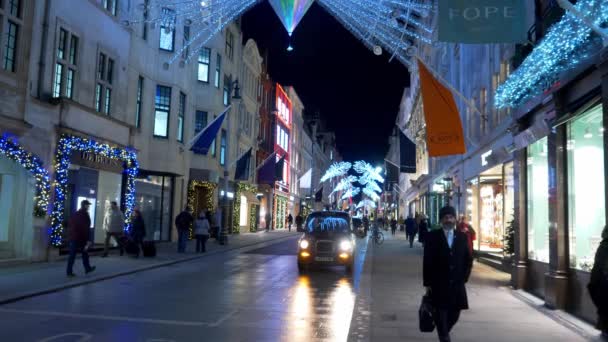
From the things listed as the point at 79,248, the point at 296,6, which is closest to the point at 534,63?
the point at 296,6

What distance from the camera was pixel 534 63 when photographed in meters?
11.2

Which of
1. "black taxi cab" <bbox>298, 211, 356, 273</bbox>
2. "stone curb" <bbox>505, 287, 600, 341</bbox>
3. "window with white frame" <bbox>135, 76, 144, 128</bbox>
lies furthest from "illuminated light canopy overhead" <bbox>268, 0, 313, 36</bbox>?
"window with white frame" <bbox>135, 76, 144, 128</bbox>

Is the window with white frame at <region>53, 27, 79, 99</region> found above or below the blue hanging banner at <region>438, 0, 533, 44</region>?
above

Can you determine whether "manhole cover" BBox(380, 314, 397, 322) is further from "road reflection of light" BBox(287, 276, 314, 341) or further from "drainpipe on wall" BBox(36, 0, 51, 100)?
"drainpipe on wall" BBox(36, 0, 51, 100)

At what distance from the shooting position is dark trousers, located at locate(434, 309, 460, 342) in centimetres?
643

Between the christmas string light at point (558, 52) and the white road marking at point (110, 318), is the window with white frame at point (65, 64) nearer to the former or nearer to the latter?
the white road marking at point (110, 318)

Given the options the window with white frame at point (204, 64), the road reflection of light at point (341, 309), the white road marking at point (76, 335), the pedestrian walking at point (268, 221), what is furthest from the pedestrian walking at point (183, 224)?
the pedestrian walking at point (268, 221)

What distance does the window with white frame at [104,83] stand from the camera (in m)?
20.5

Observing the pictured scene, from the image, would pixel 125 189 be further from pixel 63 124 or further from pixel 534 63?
pixel 534 63

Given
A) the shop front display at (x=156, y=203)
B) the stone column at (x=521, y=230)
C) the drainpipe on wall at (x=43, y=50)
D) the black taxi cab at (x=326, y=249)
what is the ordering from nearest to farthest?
the stone column at (x=521, y=230) → the drainpipe on wall at (x=43, y=50) → the black taxi cab at (x=326, y=249) → the shop front display at (x=156, y=203)

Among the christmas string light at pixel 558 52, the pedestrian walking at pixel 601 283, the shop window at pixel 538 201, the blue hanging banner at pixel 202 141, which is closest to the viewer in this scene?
the pedestrian walking at pixel 601 283

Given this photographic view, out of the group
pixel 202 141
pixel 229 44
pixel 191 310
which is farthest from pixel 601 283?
pixel 229 44

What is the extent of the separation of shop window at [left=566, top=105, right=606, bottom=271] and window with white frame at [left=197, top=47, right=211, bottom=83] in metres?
25.0

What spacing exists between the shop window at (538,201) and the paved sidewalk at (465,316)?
1260 millimetres
